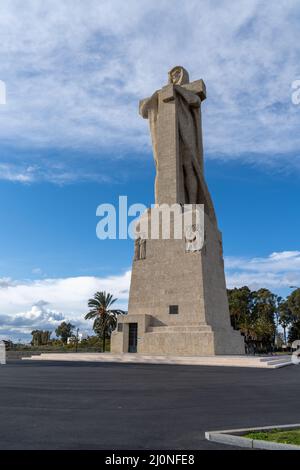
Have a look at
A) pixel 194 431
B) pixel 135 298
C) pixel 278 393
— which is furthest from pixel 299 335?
pixel 194 431

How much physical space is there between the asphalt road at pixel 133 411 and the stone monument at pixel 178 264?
11.2 metres

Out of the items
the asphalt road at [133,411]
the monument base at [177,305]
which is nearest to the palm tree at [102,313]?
the monument base at [177,305]

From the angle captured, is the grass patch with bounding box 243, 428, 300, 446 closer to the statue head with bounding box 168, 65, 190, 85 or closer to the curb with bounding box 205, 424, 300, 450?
the curb with bounding box 205, 424, 300, 450

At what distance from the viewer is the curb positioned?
14.6 feet

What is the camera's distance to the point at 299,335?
60.6m

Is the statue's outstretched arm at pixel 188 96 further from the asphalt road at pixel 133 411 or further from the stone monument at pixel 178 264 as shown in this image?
the asphalt road at pixel 133 411

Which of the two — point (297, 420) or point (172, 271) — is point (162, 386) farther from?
point (172, 271)

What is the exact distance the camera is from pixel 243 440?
464 cm

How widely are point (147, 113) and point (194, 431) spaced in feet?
87.7

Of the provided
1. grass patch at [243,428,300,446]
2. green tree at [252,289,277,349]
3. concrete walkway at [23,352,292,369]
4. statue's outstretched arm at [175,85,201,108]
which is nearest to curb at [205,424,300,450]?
grass patch at [243,428,300,446]

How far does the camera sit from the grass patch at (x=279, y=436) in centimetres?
456

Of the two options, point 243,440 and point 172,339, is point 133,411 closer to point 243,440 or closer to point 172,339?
point 243,440

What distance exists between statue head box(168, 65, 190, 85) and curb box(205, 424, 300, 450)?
28.1 meters
